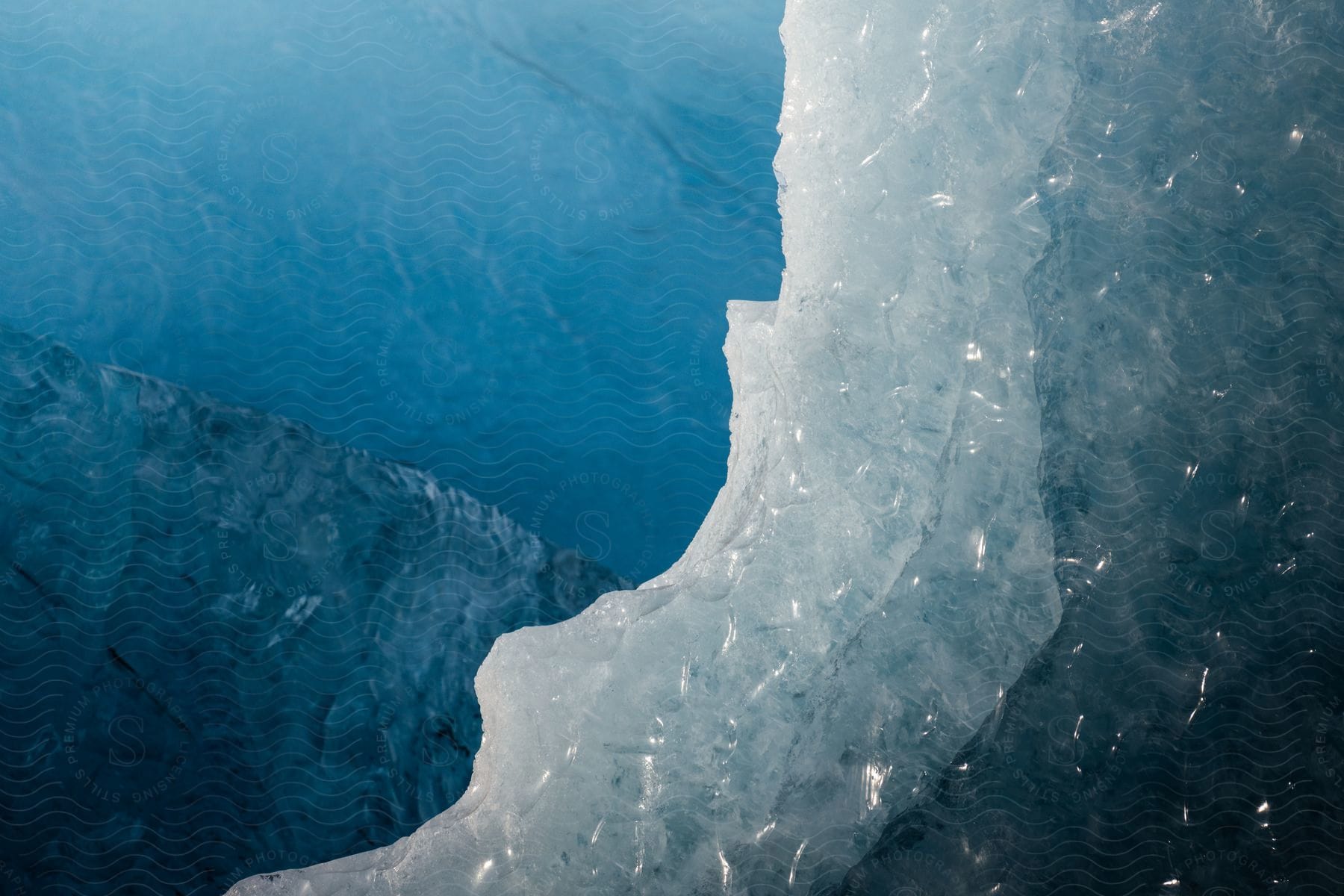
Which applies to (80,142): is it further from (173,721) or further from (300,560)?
(173,721)

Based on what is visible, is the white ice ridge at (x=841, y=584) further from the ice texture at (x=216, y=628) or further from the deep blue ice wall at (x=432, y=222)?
the deep blue ice wall at (x=432, y=222)

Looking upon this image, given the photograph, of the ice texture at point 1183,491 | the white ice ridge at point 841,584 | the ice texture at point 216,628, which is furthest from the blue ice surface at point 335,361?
the ice texture at point 1183,491

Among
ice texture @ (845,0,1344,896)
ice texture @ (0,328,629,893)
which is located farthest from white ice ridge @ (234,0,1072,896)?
ice texture @ (0,328,629,893)

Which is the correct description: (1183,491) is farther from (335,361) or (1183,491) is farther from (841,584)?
(335,361)

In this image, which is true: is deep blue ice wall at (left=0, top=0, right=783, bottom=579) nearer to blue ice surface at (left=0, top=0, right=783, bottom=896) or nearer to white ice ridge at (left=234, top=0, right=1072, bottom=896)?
blue ice surface at (left=0, top=0, right=783, bottom=896)

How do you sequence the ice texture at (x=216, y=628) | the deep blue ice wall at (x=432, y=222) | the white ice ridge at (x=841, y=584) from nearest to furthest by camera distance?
the white ice ridge at (x=841, y=584) < the ice texture at (x=216, y=628) < the deep blue ice wall at (x=432, y=222)

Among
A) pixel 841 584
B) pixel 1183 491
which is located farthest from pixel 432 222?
pixel 1183 491
